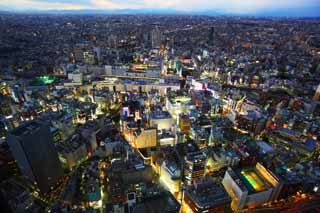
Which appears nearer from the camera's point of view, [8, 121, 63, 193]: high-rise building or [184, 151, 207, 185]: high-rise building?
[8, 121, 63, 193]: high-rise building

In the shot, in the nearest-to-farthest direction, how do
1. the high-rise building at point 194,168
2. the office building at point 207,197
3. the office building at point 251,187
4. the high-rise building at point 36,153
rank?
the office building at point 207,197, the high-rise building at point 36,153, the office building at point 251,187, the high-rise building at point 194,168

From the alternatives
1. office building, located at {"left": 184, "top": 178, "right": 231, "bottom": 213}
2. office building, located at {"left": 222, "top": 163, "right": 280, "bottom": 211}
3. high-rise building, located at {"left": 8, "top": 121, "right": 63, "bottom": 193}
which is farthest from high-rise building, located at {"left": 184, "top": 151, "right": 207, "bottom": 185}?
high-rise building, located at {"left": 8, "top": 121, "right": 63, "bottom": 193}

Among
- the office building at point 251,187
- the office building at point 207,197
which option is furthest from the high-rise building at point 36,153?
the office building at point 251,187

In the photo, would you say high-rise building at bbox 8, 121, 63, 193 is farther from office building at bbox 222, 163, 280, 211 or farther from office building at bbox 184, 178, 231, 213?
office building at bbox 222, 163, 280, 211

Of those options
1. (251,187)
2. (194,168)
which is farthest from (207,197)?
(251,187)

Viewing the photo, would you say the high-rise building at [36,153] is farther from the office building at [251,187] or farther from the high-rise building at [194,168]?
the office building at [251,187]

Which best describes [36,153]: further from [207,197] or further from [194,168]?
[207,197]

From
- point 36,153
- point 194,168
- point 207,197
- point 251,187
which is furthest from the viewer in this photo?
point 194,168

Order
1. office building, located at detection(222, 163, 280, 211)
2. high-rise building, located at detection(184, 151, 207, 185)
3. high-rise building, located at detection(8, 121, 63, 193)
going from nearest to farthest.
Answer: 1. high-rise building, located at detection(8, 121, 63, 193)
2. office building, located at detection(222, 163, 280, 211)
3. high-rise building, located at detection(184, 151, 207, 185)

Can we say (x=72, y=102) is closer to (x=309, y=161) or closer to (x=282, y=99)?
(x=309, y=161)
